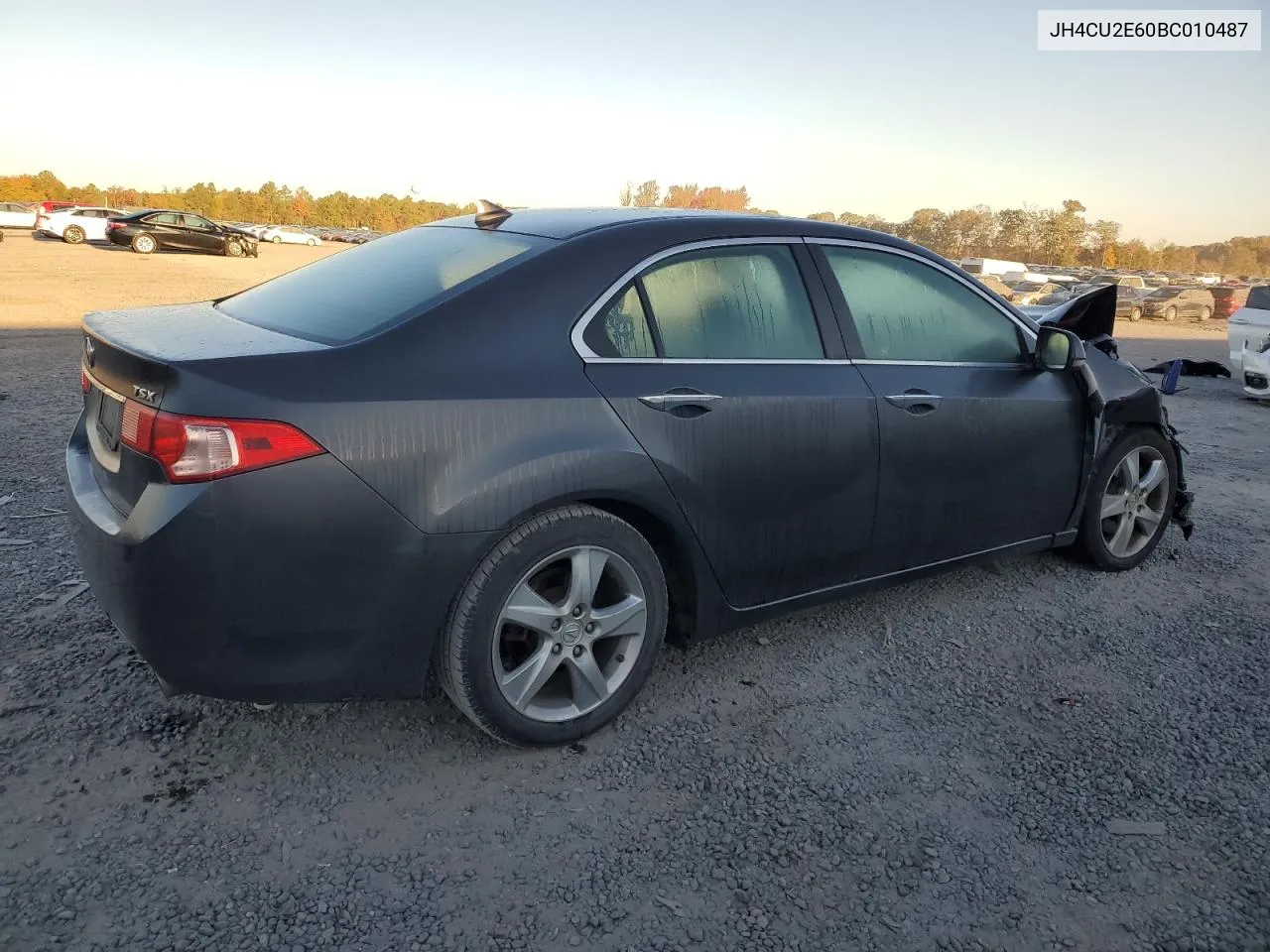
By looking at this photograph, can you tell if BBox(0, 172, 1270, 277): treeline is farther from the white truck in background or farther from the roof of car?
the roof of car

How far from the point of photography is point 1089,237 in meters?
86.9

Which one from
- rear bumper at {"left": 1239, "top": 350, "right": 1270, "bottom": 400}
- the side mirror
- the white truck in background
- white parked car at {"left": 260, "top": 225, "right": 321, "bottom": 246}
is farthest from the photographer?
white parked car at {"left": 260, "top": 225, "right": 321, "bottom": 246}

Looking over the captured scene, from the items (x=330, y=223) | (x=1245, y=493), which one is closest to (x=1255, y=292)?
(x=1245, y=493)

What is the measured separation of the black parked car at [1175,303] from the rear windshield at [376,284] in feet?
110

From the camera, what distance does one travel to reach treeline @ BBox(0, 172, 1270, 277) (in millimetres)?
83562

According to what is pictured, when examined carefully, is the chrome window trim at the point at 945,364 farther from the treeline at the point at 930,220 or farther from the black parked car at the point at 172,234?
the treeline at the point at 930,220

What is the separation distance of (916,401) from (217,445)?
2.42 meters

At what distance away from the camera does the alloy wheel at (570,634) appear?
2.69 meters

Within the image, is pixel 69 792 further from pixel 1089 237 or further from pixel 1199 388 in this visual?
pixel 1089 237

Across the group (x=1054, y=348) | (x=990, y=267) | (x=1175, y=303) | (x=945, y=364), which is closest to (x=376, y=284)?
(x=945, y=364)

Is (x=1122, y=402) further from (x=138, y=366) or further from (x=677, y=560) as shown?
(x=138, y=366)

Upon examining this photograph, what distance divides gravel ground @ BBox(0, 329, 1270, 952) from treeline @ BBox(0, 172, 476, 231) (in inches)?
3691

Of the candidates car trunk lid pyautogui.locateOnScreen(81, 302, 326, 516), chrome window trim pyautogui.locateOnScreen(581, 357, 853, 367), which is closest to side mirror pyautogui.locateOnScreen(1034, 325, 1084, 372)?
chrome window trim pyautogui.locateOnScreen(581, 357, 853, 367)

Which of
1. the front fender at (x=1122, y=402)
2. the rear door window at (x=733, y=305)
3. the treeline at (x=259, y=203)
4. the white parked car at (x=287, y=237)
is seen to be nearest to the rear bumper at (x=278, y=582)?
the rear door window at (x=733, y=305)
